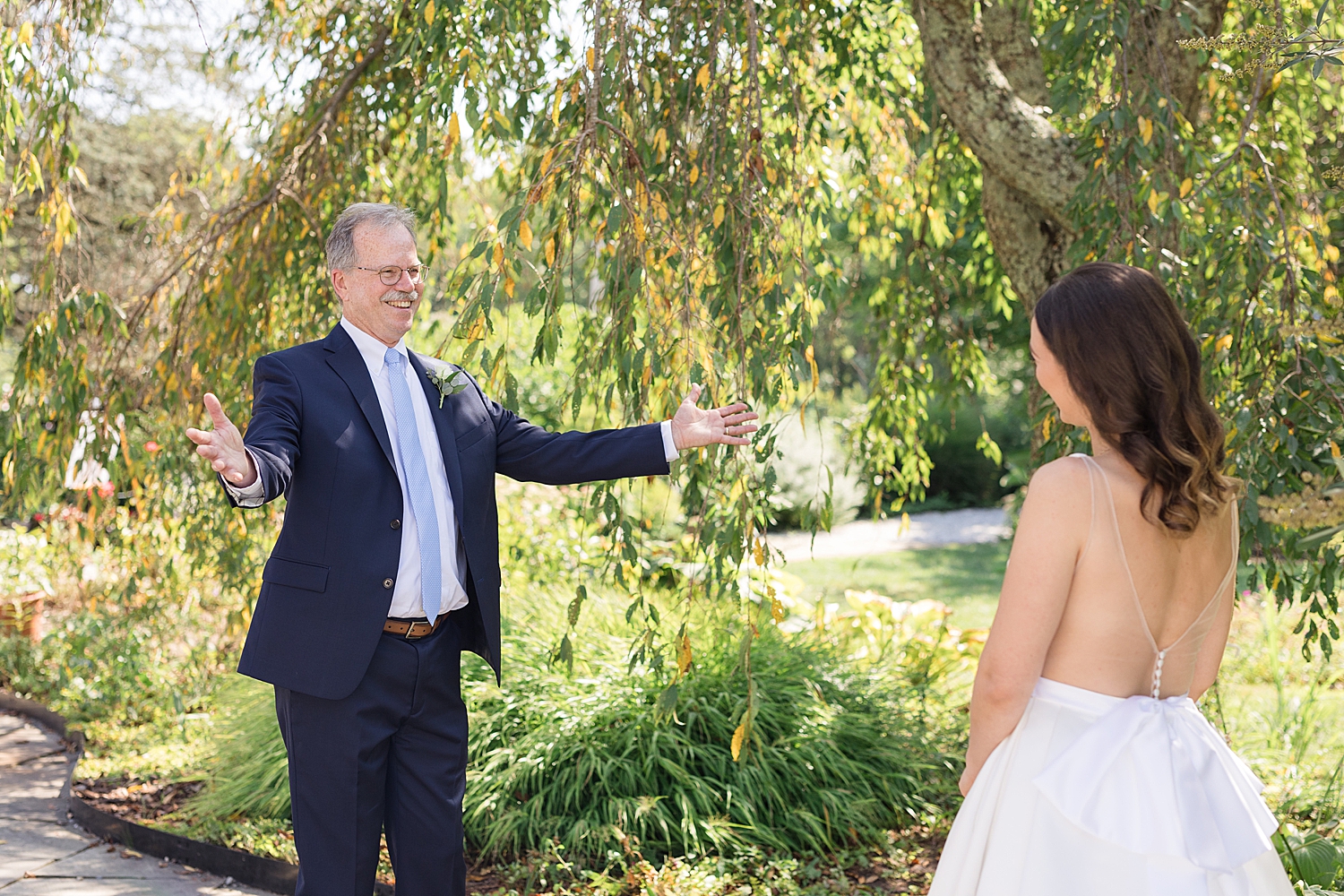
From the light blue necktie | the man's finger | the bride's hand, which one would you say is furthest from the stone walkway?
the bride's hand

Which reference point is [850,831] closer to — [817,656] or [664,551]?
[817,656]

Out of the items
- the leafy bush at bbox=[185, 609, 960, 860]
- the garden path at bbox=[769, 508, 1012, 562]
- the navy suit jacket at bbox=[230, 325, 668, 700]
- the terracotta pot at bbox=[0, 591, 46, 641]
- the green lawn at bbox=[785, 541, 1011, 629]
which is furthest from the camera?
the garden path at bbox=[769, 508, 1012, 562]

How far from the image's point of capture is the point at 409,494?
2.21 metres

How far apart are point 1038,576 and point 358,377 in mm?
1398

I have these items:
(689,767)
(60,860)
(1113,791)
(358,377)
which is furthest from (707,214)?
(60,860)

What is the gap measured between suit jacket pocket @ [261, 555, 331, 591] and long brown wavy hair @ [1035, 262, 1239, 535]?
1419 mm

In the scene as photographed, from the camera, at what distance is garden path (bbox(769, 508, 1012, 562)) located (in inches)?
421

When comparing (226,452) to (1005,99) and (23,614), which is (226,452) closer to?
(1005,99)

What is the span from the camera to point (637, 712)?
11.6ft

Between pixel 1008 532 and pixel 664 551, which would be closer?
pixel 664 551

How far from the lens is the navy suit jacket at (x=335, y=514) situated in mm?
2092

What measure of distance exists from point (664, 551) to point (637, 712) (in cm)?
279

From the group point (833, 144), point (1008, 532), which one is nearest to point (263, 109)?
point (833, 144)

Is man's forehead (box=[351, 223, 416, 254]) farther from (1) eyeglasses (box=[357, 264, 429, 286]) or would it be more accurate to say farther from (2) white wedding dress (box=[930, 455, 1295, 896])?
(2) white wedding dress (box=[930, 455, 1295, 896])
